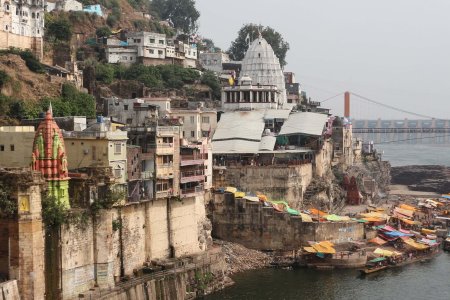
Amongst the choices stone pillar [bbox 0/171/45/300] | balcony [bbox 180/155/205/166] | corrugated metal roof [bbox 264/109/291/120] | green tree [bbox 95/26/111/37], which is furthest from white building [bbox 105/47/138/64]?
stone pillar [bbox 0/171/45/300]

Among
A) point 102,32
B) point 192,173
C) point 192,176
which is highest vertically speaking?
point 102,32

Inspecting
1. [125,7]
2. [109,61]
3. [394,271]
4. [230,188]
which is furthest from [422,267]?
[125,7]

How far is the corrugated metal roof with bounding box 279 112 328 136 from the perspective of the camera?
57.6 meters

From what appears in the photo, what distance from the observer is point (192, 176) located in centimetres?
4059

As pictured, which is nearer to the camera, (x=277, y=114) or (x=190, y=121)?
(x=190, y=121)

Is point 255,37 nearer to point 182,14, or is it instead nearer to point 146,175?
point 182,14

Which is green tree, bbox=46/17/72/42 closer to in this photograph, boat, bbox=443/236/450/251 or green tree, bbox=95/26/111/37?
green tree, bbox=95/26/111/37

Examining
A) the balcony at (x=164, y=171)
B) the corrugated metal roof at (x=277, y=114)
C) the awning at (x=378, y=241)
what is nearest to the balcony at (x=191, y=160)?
the balcony at (x=164, y=171)

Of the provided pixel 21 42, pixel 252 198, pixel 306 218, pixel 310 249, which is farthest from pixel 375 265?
pixel 21 42

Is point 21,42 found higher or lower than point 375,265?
higher

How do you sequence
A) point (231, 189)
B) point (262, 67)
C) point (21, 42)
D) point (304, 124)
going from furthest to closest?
point (262, 67) < point (304, 124) < point (21, 42) < point (231, 189)

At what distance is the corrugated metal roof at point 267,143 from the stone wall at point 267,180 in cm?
371

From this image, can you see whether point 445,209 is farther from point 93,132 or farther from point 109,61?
point 93,132

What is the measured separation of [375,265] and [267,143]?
14.7 m
